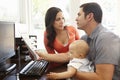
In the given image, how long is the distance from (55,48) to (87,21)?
0.86 m

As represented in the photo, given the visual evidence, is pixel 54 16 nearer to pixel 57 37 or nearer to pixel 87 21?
pixel 57 37

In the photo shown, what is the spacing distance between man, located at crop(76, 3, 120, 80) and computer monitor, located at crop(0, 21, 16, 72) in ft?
2.03

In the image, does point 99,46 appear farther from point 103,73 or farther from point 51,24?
point 51,24

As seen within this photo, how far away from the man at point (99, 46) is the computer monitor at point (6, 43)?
2.03 feet

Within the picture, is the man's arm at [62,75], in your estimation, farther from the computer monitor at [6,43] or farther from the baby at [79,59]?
the computer monitor at [6,43]

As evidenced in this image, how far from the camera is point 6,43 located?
68.2 inches

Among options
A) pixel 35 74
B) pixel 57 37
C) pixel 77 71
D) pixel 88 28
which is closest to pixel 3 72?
pixel 35 74

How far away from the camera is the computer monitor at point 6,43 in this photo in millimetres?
1576

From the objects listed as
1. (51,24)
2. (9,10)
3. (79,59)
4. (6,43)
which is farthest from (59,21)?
(9,10)

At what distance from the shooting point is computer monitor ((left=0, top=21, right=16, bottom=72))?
158 cm

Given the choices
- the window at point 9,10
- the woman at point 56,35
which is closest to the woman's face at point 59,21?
the woman at point 56,35

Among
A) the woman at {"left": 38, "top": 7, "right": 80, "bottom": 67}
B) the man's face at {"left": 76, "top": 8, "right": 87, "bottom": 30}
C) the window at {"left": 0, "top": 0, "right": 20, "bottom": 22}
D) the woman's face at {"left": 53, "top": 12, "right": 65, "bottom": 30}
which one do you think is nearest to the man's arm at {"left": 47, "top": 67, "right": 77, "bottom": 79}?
the man's face at {"left": 76, "top": 8, "right": 87, "bottom": 30}

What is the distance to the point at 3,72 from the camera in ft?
5.08

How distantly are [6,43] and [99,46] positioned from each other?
84 cm
